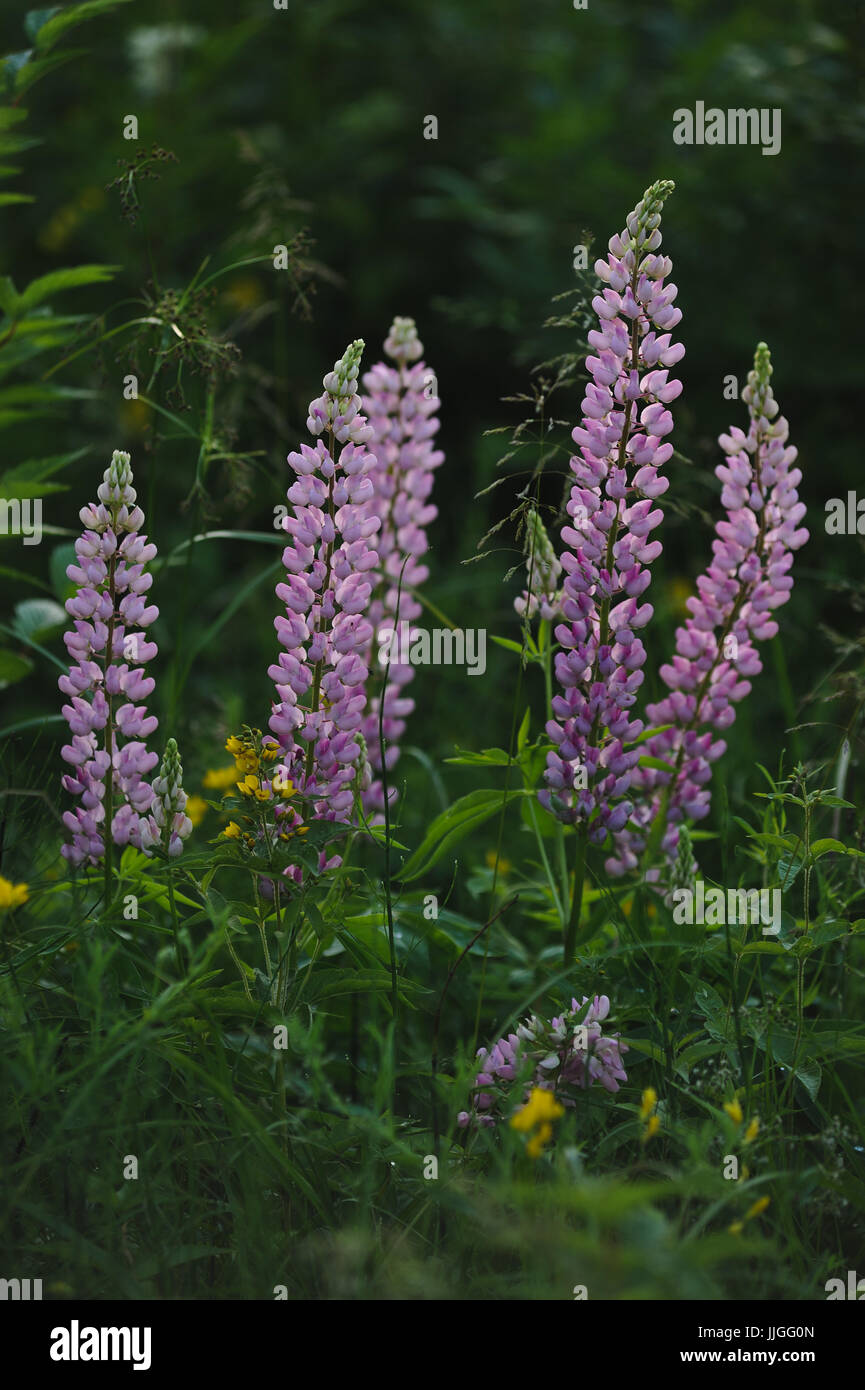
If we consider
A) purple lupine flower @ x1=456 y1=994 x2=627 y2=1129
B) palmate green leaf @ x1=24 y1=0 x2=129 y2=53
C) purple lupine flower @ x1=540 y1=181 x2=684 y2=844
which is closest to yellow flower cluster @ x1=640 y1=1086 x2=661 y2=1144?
purple lupine flower @ x1=456 y1=994 x2=627 y2=1129

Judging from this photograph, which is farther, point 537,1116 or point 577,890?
point 577,890

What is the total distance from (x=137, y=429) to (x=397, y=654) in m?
2.82

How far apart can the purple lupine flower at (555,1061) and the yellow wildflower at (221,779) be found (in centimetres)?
108

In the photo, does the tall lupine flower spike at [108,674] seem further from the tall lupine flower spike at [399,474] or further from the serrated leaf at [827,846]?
the serrated leaf at [827,846]

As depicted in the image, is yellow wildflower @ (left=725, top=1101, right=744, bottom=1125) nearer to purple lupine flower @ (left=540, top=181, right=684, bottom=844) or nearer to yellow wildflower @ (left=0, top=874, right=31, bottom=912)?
purple lupine flower @ (left=540, top=181, right=684, bottom=844)

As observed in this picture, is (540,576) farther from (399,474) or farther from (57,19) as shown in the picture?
(57,19)

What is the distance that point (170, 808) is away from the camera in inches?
89.7

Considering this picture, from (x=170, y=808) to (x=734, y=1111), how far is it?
3.22ft

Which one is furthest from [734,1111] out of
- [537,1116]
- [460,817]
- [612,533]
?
[612,533]

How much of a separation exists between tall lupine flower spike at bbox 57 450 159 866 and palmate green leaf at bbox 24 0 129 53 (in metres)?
1.04

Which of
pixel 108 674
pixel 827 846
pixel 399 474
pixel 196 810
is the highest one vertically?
pixel 399 474

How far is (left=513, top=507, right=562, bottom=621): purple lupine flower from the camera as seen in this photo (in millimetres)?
2417

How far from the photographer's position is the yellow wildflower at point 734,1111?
1.98 m

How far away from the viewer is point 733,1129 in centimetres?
189
